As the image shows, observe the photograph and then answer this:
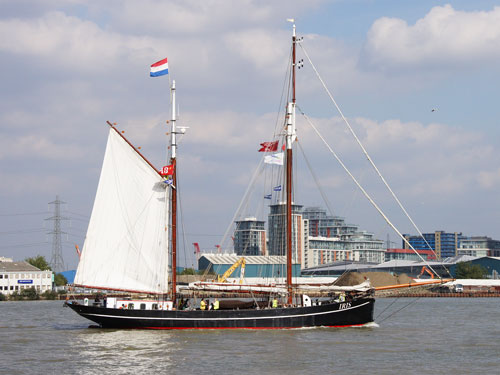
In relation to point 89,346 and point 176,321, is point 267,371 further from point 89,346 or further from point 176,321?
point 176,321

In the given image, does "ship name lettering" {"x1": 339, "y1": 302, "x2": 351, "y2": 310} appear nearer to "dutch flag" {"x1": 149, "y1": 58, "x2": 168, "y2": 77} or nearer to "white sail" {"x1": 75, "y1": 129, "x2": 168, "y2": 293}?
"white sail" {"x1": 75, "y1": 129, "x2": 168, "y2": 293}

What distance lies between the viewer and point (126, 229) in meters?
63.8

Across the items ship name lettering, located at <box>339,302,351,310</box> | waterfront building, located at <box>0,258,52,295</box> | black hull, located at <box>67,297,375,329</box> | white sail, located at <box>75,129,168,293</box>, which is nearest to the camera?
black hull, located at <box>67,297,375,329</box>

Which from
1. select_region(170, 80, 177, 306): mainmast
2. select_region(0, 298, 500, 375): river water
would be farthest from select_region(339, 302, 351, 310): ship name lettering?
select_region(170, 80, 177, 306): mainmast

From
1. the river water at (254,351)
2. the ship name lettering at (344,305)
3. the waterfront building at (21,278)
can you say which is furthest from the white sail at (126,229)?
the waterfront building at (21,278)

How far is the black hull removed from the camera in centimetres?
5988

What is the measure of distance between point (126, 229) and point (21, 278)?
124141 millimetres

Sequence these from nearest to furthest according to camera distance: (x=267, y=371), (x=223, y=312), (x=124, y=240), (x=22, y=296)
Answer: (x=267, y=371) < (x=223, y=312) < (x=124, y=240) < (x=22, y=296)

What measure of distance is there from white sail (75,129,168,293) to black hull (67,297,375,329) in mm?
3031

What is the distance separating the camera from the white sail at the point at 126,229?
63375 mm

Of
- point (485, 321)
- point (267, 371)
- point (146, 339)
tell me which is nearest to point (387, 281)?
point (485, 321)

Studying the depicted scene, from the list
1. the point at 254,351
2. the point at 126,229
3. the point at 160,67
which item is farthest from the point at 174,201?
the point at 254,351

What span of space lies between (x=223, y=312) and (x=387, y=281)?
12837 cm

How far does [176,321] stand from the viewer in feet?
198
